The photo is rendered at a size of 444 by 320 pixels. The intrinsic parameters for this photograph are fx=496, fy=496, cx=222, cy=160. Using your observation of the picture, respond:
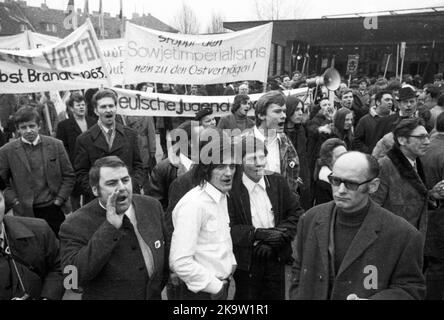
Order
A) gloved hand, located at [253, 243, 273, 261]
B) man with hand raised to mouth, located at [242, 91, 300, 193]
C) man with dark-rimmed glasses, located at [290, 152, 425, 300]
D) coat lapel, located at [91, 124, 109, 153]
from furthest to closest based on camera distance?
1. coat lapel, located at [91, 124, 109, 153]
2. man with hand raised to mouth, located at [242, 91, 300, 193]
3. gloved hand, located at [253, 243, 273, 261]
4. man with dark-rimmed glasses, located at [290, 152, 425, 300]

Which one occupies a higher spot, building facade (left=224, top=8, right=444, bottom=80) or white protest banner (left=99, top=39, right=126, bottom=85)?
building facade (left=224, top=8, right=444, bottom=80)

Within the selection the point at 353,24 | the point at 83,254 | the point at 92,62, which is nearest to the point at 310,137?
the point at 92,62

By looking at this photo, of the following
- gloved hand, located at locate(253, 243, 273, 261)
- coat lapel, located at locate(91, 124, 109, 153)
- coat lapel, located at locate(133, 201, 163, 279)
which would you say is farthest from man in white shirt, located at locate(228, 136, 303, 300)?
coat lapel, located at locate(91, 124, 109, 153)

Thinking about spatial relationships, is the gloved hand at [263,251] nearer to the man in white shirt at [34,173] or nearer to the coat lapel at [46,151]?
the man in white shirt at [34,173]

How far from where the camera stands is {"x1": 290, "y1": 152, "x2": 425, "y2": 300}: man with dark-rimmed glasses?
2.57 metres

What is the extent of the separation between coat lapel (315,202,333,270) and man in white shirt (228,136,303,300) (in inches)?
28.2

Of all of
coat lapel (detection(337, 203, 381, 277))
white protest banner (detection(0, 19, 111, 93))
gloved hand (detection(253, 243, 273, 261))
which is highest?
white protest banner (detection(0, 19, 111, 93))

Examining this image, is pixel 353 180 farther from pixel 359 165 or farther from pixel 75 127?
pixel 75 127

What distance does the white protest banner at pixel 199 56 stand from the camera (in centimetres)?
721

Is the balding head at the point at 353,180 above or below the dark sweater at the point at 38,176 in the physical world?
above

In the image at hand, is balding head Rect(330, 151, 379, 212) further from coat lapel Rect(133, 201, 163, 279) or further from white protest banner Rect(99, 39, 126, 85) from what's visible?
white protest banner Rect(99, 39, 126, 85)

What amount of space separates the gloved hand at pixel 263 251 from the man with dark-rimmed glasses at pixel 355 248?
0.56m

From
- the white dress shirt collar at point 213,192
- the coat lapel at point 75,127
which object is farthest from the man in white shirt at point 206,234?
the coat lapel at point 75,127

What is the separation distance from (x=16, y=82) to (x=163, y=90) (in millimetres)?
3994
